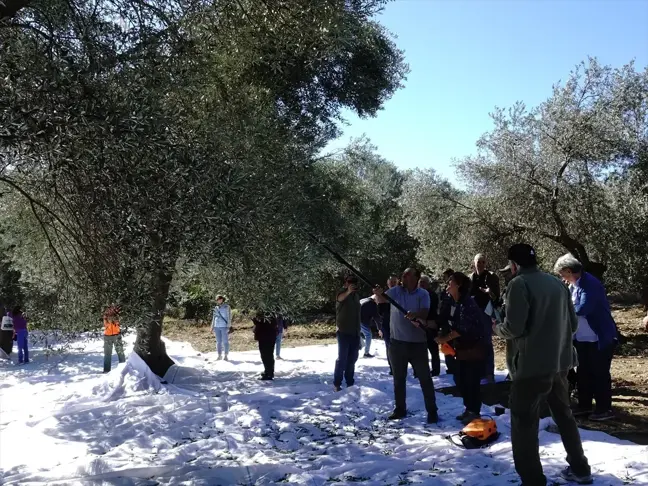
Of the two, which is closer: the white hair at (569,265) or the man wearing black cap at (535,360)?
the man wearing black cap at (535,360)

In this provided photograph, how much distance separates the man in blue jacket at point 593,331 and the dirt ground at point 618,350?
316mm

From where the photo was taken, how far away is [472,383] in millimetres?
6621

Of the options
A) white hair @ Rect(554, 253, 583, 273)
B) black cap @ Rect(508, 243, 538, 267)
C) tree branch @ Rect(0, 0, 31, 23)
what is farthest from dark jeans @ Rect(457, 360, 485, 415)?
tree branch @ Rect(0, 0, 31, 23)

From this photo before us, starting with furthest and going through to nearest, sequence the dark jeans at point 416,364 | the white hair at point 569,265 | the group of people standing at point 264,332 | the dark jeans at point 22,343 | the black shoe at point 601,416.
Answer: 1. the dark jeans at point 22,343
2. the group of people standing at point 264,332
3. the dark jeans at point 416,364
4. the black shoe at point 601,416
5. the white hair at point 569,265

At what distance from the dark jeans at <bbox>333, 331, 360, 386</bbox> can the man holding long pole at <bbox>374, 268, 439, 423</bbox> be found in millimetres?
1927

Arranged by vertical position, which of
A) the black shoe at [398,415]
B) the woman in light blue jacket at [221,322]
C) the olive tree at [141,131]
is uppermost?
the olive tree at [141,131]

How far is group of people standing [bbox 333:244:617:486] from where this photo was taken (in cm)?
444

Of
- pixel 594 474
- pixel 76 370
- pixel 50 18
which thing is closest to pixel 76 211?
pixel 50 18

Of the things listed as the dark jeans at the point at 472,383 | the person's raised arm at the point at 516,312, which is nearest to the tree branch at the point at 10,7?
the person's raised arm at the point at 516,312

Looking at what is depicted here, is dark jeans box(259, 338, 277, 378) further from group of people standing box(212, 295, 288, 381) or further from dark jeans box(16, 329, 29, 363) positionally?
dark jeans box(16, 329, 29, 363)

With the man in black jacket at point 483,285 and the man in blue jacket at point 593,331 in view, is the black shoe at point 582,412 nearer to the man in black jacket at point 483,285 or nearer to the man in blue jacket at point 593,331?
the man in blue jacket at point 593,331

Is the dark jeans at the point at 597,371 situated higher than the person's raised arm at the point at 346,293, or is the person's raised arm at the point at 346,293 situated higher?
the person's raised arm at the point at 346,293

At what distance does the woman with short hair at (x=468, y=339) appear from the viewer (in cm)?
662

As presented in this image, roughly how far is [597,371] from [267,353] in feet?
21.7
